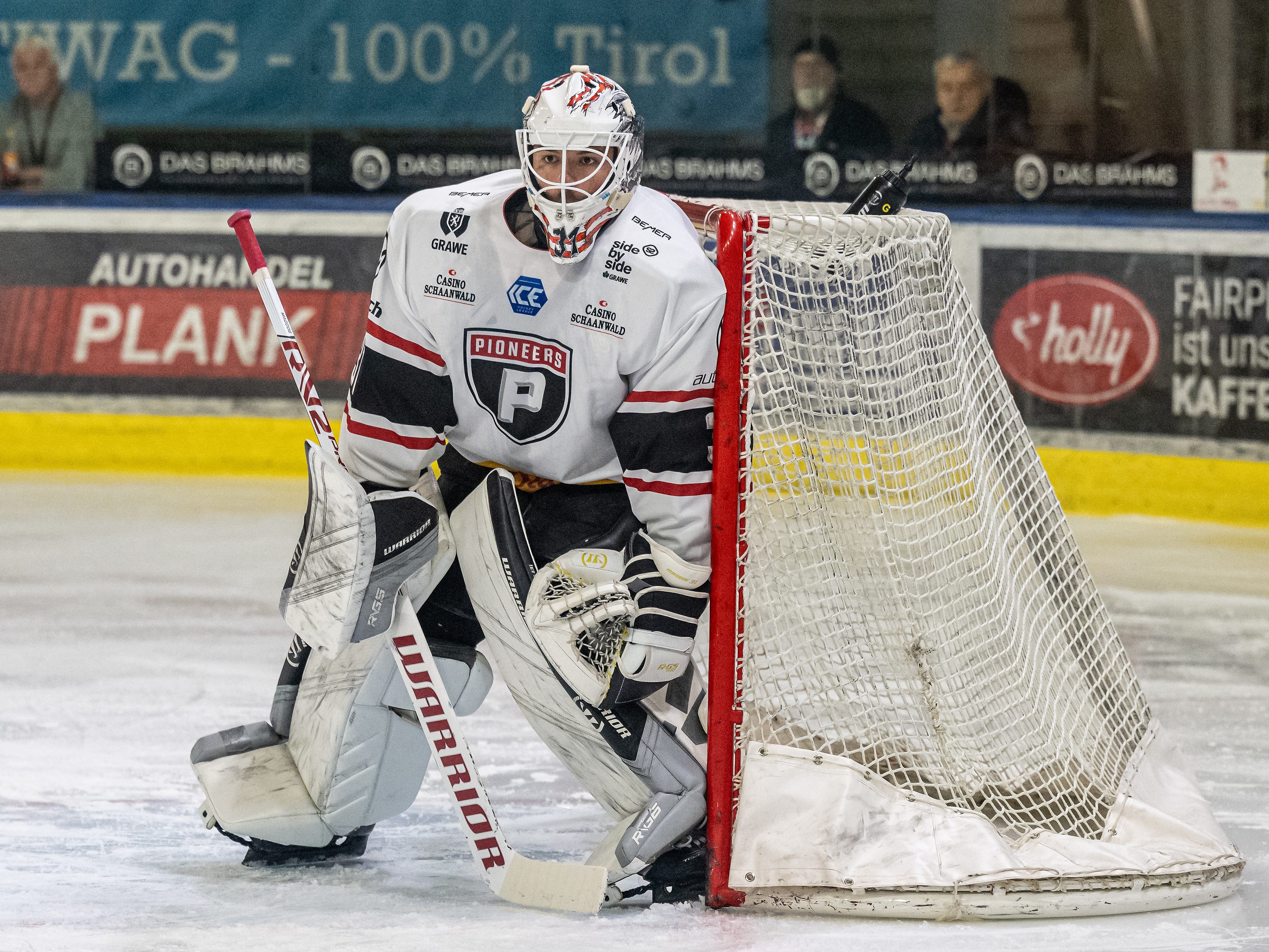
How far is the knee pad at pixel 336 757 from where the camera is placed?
259 centimetres

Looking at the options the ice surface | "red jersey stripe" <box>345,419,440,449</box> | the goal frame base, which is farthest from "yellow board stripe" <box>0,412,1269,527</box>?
the goal frame base

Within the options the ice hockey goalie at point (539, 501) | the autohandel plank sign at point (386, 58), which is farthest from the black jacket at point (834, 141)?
the ice hockey goalie at point (539, 501)

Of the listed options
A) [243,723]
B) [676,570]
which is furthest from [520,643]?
[243,723]

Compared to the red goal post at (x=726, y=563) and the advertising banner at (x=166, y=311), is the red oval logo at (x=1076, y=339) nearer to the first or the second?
the advertising banner at (x=166, y=311)

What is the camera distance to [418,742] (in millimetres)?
2660

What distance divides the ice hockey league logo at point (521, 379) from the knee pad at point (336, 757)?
40 centimetres

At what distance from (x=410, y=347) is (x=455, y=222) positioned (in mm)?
195

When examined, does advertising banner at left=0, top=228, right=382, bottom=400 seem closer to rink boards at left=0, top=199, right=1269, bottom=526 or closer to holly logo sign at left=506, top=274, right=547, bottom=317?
rink boards at left=0, top=199, right=1269, bottom=526

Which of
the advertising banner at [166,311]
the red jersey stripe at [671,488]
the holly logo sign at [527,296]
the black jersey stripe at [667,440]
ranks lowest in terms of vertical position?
the red jersey stripe at [671,488]

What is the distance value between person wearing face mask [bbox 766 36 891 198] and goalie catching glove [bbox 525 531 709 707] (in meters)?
3.97

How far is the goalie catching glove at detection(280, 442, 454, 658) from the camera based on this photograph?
241cm

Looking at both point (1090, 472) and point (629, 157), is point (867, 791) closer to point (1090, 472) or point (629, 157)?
point (629, 157)

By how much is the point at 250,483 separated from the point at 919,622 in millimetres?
3759

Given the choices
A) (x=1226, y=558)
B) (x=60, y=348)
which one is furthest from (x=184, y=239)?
(x=1226, y=558)
